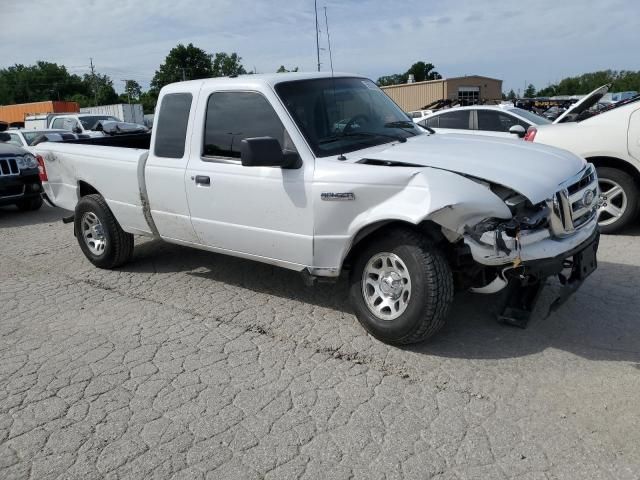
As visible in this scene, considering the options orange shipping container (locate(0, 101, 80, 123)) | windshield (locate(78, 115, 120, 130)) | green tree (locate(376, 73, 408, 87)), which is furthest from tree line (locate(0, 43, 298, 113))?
windshield (locate(78, 115, 120, 130))

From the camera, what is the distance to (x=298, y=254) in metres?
4.46

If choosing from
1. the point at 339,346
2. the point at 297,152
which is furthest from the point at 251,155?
the point at 339,346

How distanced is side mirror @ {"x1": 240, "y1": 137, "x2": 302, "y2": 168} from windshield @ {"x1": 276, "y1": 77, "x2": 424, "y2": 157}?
1.13 feet

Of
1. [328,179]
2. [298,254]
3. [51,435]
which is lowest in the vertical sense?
[51,435]

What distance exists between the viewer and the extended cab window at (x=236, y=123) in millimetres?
4559

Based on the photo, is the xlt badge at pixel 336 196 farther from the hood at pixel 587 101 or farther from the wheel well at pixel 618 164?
the hood at pixel 587 101

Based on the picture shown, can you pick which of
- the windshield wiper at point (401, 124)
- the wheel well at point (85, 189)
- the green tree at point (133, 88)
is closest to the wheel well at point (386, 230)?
the windshield wiper at point (401, 124)

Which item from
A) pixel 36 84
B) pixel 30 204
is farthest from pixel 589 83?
pixel 36 84

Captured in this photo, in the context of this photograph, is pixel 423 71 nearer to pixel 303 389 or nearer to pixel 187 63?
pixel 187 63

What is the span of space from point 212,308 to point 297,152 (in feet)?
5.61

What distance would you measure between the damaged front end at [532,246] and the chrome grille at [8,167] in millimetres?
9174

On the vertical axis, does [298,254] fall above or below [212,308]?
above

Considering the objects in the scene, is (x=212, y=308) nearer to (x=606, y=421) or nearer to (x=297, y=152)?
(x=297, y=152)

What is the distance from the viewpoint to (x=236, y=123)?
15.7 ft
